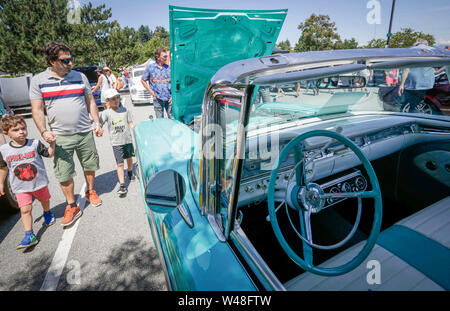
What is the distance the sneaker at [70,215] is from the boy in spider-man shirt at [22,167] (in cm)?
31

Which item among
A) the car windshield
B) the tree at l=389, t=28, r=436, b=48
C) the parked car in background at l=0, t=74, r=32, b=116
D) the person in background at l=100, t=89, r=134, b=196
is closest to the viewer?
the car windshield

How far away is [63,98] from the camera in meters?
2.54

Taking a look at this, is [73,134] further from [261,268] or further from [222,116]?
[261,268]

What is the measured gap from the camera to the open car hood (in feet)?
7.44

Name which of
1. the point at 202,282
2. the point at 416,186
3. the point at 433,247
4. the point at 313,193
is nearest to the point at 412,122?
the point at 416,186

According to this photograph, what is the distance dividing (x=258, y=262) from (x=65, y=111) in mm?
2690

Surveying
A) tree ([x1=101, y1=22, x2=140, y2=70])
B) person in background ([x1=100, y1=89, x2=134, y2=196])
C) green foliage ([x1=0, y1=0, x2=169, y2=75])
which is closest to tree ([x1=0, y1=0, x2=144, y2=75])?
green foliage ([x1=0, y1=0, x2=169, y2=75])

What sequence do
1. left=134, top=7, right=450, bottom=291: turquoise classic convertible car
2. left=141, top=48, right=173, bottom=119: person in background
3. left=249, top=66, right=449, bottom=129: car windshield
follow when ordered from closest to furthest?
left=134, top=7, right=450, bottom=291: turquoise classic convertible car < left=249, top=66, right=449, bottom=129: car windshield < left=141, top=48, right=173, bottom=119: person in background

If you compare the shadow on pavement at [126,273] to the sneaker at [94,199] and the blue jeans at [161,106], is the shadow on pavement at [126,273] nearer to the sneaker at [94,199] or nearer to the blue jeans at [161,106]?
the sneaker at [94,199]

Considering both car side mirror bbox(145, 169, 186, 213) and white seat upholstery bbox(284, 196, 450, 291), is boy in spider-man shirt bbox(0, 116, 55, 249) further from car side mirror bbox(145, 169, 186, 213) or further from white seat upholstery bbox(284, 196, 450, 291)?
white seat upholstery bbox(284, 196, 450, 291)

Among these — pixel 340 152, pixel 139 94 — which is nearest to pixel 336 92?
pixel 340 152

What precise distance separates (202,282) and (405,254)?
1164 millimetres

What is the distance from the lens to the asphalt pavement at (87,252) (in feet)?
6.37

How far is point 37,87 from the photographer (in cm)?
240
